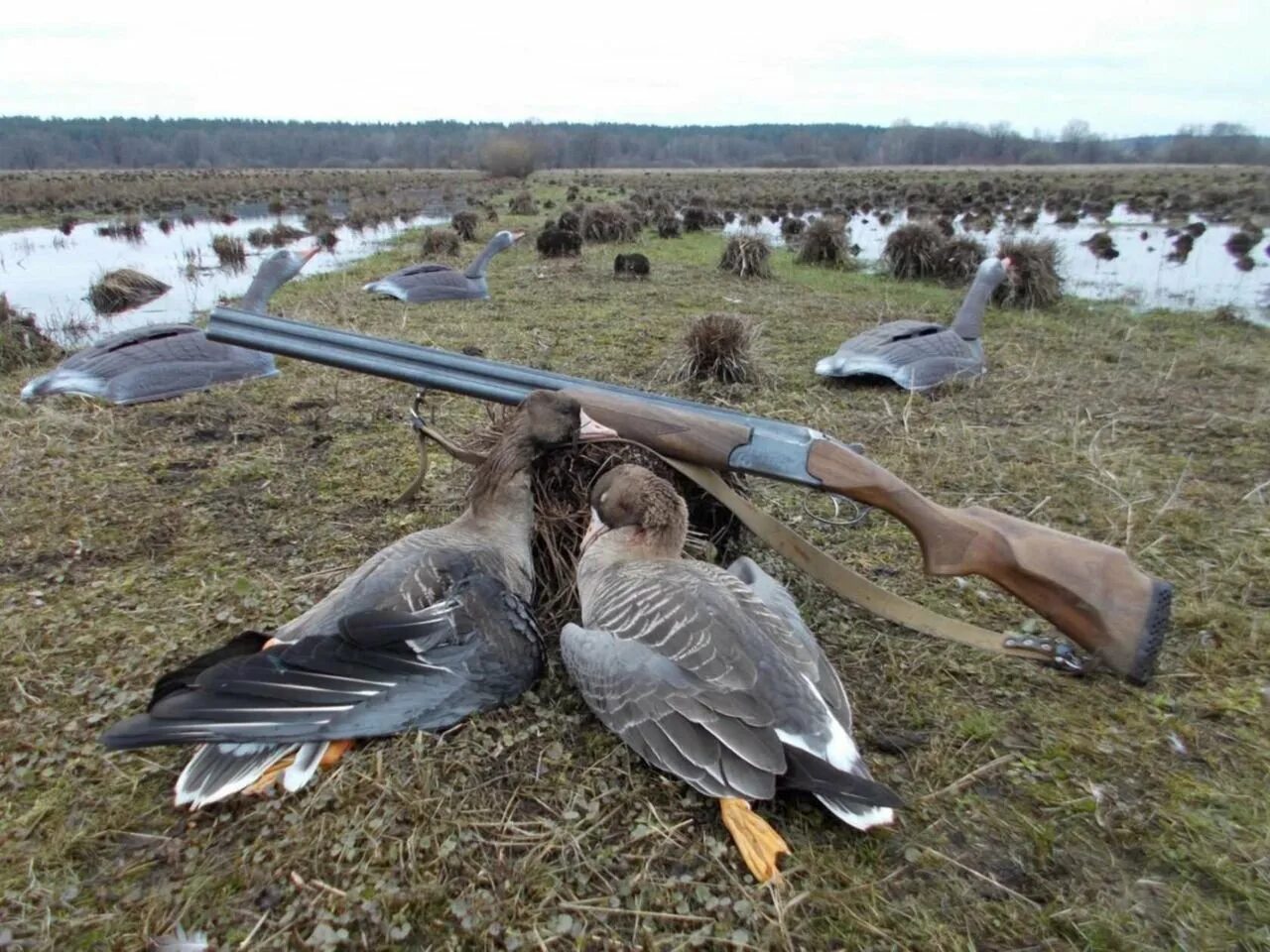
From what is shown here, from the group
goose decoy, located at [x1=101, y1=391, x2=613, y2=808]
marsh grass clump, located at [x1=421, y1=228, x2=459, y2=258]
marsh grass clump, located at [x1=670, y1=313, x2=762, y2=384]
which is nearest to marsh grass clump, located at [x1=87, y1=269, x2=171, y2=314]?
marsh grass clump, located at [x1=421, y1=228, x2=459, y2=258]

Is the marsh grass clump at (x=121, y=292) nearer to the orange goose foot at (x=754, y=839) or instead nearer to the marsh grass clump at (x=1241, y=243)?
the orange goose foot at (x=754, y=839)

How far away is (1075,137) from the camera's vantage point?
114 m

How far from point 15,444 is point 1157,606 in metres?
8.02

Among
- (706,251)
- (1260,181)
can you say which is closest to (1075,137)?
(1260,181)

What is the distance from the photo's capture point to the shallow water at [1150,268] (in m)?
14.0

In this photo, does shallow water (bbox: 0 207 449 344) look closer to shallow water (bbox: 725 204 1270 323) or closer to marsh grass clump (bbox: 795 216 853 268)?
marsh grass clump (bbox: 795 216 853 268)

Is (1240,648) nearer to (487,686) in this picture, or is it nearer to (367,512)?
(487,686)

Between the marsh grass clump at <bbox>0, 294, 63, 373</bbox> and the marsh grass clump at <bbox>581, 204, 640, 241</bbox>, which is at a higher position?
the marsh grass clump at <bbox>581, 204, 640, 241</bbox>

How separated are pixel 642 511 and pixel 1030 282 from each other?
11446 millimetres

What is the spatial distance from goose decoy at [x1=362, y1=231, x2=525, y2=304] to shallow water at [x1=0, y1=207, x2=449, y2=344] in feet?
10.8

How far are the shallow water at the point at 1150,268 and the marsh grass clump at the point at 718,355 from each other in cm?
925

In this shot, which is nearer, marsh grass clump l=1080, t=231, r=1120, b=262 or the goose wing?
the goose wing

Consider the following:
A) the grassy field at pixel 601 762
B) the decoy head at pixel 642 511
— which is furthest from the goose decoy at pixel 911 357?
the decoy head at pixel 642 511

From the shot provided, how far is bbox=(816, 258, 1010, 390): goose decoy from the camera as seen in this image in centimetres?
816
